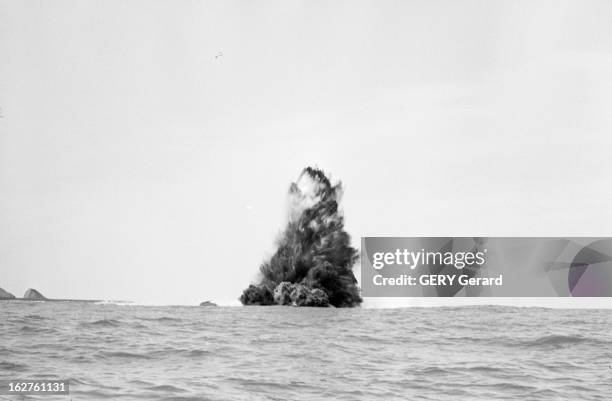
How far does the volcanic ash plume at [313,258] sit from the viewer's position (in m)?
89.4

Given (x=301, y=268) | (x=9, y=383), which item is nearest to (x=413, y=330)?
(x=9, y=383)

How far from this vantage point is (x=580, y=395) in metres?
17.0

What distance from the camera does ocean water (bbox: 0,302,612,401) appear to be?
53.8 feet

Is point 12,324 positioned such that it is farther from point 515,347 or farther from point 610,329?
point 610,329

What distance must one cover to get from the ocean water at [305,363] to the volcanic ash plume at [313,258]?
57.1m

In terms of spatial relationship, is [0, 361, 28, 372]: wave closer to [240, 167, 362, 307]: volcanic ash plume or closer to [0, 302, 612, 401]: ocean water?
[0, 302, 612, 401]: ocean water

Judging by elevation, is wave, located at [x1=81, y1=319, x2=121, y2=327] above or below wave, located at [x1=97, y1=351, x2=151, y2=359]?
above

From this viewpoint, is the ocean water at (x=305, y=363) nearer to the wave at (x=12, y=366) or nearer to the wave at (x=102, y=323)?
the wave at (x=12, y=366)

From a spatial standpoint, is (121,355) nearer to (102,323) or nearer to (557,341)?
(102,323)

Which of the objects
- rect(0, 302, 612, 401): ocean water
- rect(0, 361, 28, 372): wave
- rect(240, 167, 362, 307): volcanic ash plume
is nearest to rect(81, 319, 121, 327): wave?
rect(0, 302, 612, 401): ocean water

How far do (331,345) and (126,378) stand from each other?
1095 cm

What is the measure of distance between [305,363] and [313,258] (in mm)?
71580

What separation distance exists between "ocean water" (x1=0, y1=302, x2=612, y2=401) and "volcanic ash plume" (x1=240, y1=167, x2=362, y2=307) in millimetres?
57054

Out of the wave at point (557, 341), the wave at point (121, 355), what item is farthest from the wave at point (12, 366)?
the wave at point (557, 341)
